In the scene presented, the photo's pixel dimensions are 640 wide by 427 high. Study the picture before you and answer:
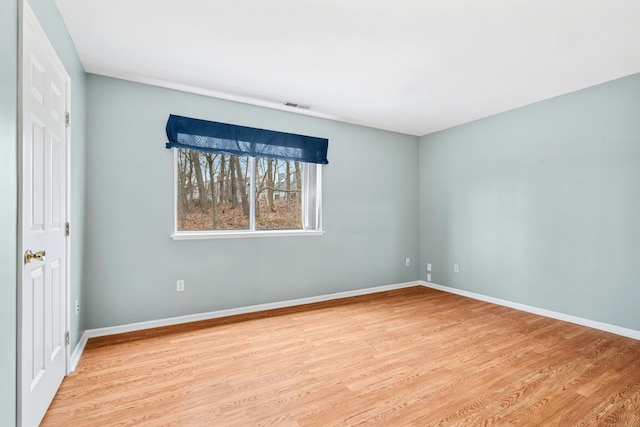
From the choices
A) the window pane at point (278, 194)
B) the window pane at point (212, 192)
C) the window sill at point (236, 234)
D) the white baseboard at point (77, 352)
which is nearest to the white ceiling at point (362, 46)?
the window pane at point (212, 192)

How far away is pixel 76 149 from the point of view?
2520mm

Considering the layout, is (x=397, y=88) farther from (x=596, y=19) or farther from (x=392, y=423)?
(x=392, y=423)

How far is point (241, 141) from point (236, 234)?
3.61ft

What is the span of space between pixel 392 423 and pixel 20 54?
8.65 feet

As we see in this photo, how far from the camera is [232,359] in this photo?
254cm

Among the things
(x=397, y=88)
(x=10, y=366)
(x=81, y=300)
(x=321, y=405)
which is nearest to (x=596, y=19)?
(x=397, y=88)

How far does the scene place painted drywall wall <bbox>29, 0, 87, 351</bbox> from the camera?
82.3 inches

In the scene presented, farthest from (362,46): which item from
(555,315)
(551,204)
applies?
(555,315)

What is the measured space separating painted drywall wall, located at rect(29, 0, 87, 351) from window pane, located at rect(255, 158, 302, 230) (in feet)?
5.81

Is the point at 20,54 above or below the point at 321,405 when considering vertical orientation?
above

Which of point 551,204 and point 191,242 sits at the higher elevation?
point 551,204

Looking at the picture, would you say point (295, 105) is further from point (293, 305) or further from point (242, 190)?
point (293, 305)

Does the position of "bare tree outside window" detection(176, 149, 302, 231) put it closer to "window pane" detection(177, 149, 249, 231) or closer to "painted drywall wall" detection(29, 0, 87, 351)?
"window pane" detection(177, 149, 249, 231)

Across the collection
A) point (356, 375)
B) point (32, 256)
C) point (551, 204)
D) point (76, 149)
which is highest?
point (76, 149)
